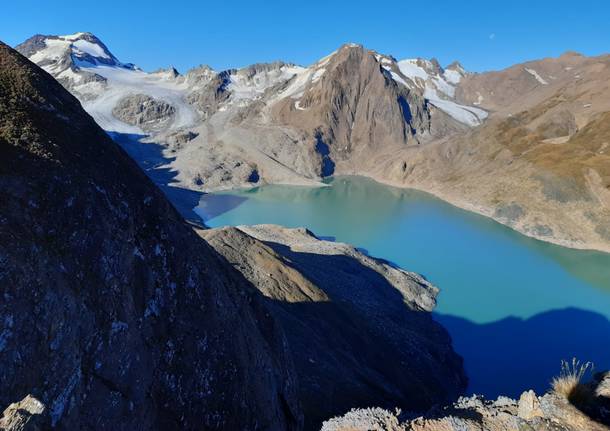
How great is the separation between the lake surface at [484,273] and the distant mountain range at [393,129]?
7524mm

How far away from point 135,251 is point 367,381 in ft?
41.7

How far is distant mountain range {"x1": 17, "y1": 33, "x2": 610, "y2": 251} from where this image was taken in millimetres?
59844

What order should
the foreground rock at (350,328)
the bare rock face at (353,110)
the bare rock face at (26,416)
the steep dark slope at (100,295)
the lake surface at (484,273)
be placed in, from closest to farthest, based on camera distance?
the bare rock face at (26,416) < the steep dark slope at (100,295) < the foreground rock at (350,328) < the lake surface at (484,273) < the bare rock face at (353,110)

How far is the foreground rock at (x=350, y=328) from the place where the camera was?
51.1 ft

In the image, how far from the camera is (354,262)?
33.6 m

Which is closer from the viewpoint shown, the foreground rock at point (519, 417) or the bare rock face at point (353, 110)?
the foreground rock at point (519, 417)

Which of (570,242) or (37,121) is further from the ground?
(37,121)

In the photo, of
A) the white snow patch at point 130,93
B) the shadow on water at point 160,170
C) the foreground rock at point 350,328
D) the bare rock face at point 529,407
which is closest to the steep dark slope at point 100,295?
the foreground rock at point 350,328

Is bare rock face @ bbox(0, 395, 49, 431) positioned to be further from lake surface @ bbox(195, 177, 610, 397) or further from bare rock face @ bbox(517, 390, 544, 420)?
lake surface @ bbox(195, 177, 610, 397)

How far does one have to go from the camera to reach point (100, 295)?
6.46 metres

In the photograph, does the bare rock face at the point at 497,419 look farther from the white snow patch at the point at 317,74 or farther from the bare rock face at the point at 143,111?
the bare rock face at the point at 143,111

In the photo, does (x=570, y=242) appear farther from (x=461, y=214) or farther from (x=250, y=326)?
(x=250, y=326)

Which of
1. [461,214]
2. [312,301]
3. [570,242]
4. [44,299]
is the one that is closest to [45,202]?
[44,299]

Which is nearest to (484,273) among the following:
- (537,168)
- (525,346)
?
(525,346)
